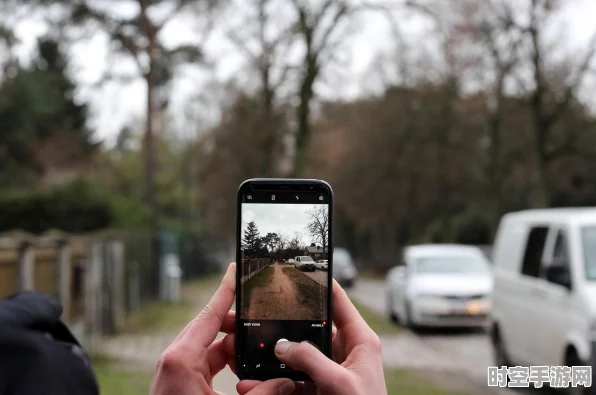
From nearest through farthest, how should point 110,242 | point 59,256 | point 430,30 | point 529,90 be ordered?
1. point 59,256
2. point 430,30
3. point 110,242
4. point 529,90

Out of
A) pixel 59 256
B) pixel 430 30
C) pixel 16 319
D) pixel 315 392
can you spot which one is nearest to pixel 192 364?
pixel 315 392

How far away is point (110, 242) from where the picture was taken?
48.3ft

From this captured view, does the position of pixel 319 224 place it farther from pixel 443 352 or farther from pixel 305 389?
pixel 443 352

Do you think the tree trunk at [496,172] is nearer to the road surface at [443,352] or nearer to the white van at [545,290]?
the road surface at [443,352]

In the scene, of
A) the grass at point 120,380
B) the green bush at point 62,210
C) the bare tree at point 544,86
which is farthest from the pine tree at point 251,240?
the bare tree at point 544,86

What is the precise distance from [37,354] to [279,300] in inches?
29.5

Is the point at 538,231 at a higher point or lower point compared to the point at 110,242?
higher

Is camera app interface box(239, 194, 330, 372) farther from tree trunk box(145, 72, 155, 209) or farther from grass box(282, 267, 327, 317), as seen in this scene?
tree trunk box(145, 72, 155, 209)

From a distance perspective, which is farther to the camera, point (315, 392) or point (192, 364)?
point (315, 392)

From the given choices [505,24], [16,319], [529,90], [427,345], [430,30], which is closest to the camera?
[16,319]

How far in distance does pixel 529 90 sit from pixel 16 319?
70.2 feet

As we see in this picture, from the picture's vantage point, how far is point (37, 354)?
2111 millimetres

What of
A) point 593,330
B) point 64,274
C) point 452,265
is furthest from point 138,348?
point 593,330

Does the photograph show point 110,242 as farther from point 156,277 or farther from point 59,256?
point 156,277
